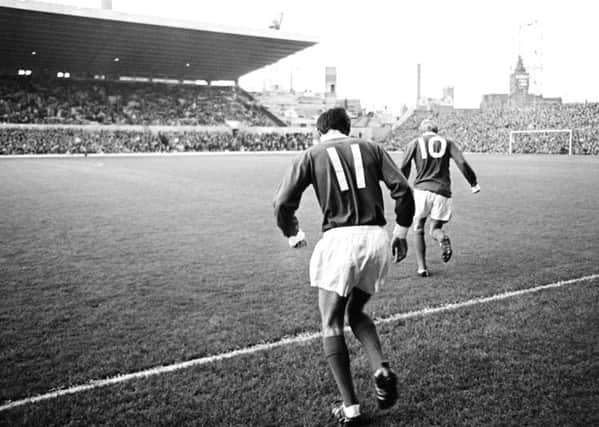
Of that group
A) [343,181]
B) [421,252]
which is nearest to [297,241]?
[343,181]

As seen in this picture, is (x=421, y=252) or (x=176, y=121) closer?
(x=421, y=252)

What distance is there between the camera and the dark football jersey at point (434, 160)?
21.9 ft

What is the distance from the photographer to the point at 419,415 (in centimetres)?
339

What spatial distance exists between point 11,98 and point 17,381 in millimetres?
53410

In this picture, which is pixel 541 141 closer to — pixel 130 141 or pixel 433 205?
pixel 130 141

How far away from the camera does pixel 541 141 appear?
4709 cm

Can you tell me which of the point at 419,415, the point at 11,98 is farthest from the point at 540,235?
the point at 11,98

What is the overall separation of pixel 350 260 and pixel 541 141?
48940 mm

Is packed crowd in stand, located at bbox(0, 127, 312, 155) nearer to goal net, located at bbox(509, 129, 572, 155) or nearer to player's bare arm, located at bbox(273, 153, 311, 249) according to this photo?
goal net, located at bbox(509, 129, 572, 155)

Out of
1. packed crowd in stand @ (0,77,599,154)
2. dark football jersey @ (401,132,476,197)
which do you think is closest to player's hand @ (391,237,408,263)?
dark football jersey @ (401,132,476,197)

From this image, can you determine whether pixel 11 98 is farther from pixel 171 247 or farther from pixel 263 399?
pixel 263 399

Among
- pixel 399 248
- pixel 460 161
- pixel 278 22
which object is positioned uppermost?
pixel 278 22

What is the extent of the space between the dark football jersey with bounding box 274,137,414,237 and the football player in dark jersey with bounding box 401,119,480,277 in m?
3.33

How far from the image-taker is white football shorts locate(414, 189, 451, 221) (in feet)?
22.6
